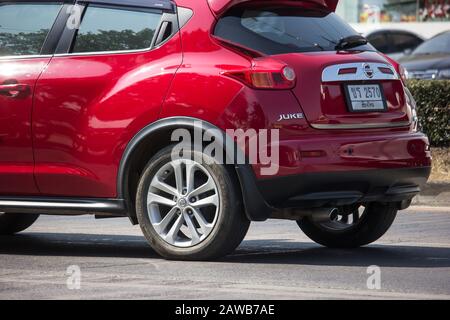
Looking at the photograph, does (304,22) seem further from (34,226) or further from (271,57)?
(34,226)

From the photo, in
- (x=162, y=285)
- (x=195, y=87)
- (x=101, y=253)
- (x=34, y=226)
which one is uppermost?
(x=195, y=87)

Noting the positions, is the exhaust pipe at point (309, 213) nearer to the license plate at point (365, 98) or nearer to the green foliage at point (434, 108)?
the license plate at point (365, 98)

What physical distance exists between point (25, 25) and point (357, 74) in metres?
2.26

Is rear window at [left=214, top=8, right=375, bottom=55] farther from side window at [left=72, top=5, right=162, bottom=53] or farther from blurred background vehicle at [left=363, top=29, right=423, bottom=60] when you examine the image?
blurred background vehicle at [left=363, top=29, right=423, bottom=60]

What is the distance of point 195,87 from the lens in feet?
26.1

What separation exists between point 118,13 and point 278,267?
195cm

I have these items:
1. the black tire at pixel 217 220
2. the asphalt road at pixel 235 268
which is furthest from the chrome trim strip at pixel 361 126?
the asphalt road at pixel 235 268

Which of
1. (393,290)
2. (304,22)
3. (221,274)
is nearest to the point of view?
(393,290)

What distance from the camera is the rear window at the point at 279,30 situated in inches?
316

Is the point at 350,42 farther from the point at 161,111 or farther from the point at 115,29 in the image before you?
the point at 115,29

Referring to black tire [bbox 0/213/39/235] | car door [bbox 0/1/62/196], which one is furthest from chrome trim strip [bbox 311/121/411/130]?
black tire [bbox 0/213/39/235]

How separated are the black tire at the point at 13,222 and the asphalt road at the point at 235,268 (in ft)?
0.30
